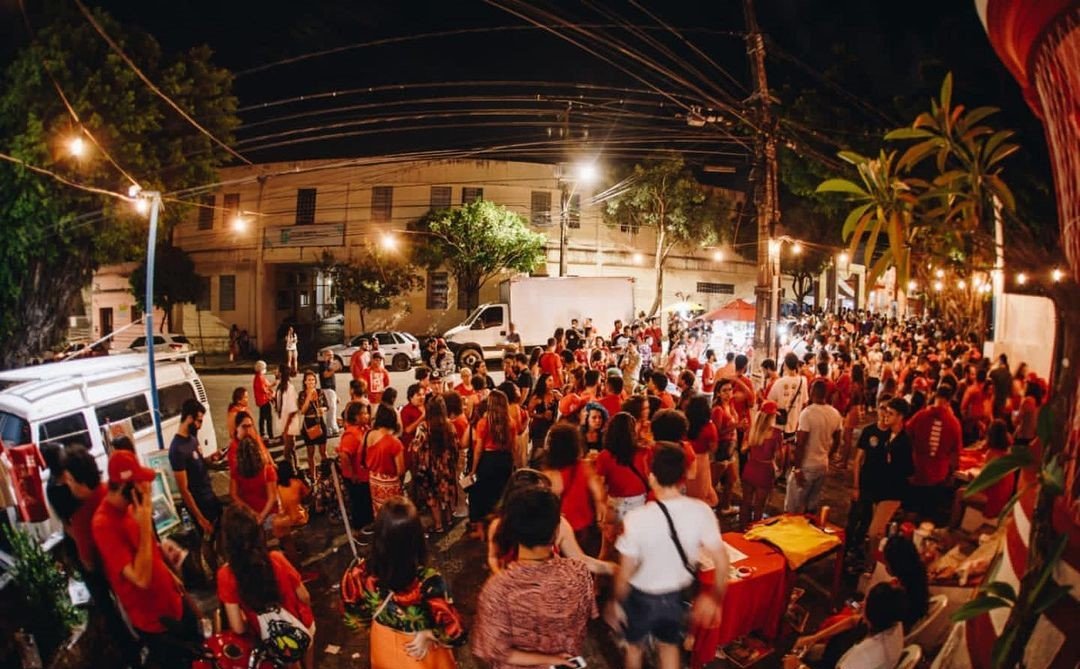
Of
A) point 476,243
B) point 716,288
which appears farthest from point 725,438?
point 716,288

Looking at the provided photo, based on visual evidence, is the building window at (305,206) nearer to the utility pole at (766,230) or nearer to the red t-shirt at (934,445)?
the utility pole at (766,230)

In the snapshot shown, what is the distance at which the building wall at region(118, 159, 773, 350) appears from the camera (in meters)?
26.9

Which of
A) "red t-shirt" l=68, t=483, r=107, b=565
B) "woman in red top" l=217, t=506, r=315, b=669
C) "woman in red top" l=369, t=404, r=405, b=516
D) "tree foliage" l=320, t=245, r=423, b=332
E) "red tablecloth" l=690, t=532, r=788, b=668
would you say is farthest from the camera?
"tree foliage" l=320, t=245, r=423, b=332

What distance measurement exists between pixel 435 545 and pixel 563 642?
4.13 metres

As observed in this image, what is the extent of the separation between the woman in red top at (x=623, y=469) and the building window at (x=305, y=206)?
84.7ft

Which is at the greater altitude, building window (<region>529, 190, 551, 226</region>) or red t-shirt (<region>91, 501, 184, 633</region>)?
building window (<region>529, 190, 551, 226</region>)

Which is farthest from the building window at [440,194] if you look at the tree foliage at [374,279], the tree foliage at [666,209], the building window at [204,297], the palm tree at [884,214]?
the palm tree at [884,214]

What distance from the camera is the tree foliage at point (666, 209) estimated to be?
2647 centimetres

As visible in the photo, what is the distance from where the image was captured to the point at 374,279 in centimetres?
2433

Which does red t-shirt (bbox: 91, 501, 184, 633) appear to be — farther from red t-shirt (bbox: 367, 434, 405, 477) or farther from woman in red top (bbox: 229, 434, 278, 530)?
red t-shirt (bbox: 367, 434, 405, 477)

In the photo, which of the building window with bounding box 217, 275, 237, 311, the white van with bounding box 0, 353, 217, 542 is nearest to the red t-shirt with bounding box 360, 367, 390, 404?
the white van with bounding box 0, 353, 217, 542

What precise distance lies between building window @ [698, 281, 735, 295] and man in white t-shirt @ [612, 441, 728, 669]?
31061 mm

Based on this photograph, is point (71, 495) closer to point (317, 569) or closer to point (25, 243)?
point (317, 569)

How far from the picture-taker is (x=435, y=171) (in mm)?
26781
